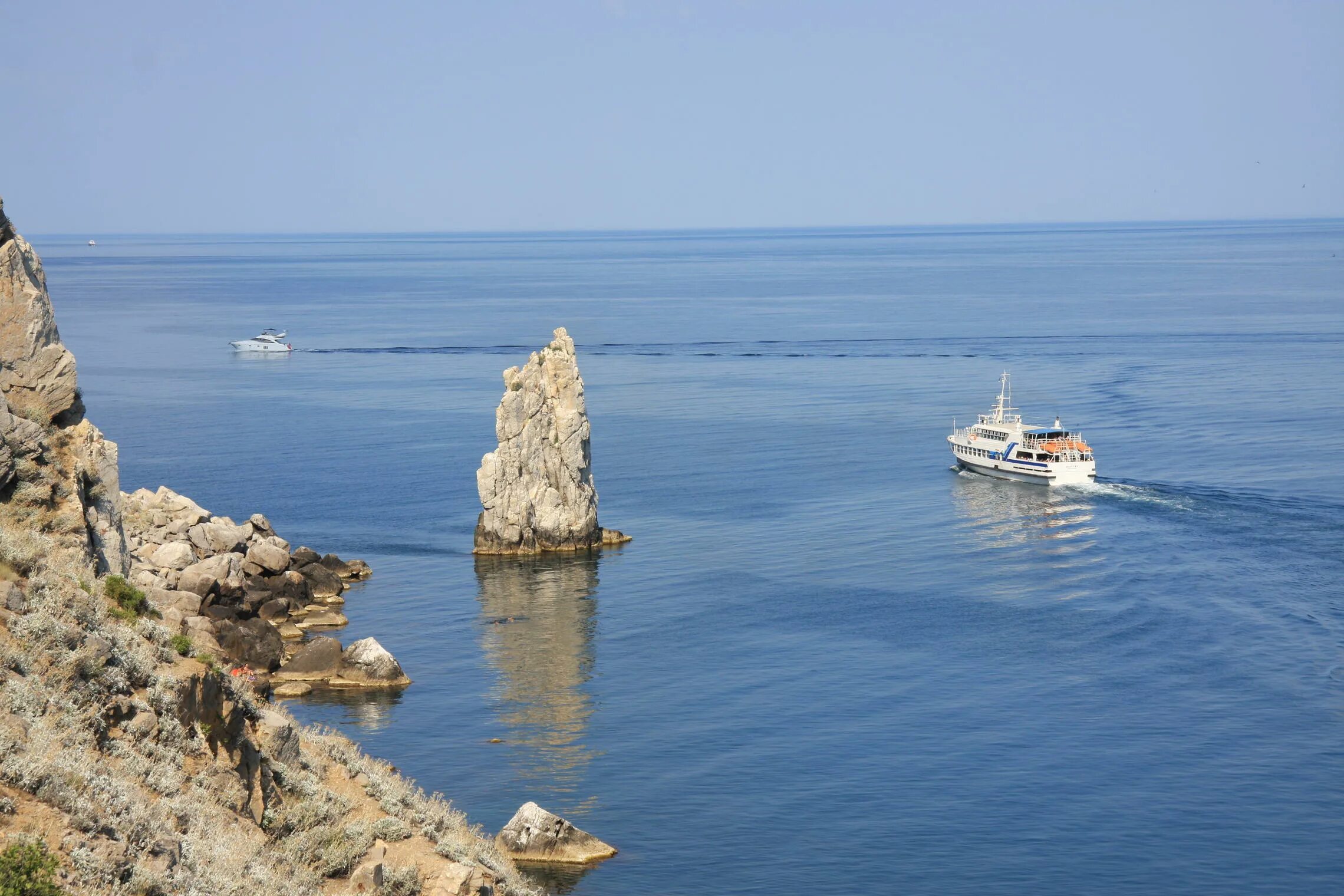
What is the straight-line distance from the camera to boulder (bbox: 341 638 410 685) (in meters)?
63.2

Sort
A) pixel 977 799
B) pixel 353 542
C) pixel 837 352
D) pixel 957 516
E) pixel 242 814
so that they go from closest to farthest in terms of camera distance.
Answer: pixel 242 814
pixel 977 799
pixel 353 542
pixel 957 516
pixel 837 352

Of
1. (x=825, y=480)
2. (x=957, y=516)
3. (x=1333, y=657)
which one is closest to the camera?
(x=1333, y=657)

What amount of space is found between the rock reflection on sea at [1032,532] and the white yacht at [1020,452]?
83 centimetres

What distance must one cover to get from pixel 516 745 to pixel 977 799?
58.8ft

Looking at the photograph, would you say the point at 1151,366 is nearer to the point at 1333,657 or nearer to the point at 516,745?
the point at 1333,657

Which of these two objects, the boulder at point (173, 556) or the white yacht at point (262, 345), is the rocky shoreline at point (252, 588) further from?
the white yacht at point (262, 345)

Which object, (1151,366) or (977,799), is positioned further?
(1151,366)

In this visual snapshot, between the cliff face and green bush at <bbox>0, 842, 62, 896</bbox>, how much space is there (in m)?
11.9

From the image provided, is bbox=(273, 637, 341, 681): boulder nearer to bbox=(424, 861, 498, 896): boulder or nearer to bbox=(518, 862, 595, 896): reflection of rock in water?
bbox=(518, 862, 595, 896): reflection of rock in water

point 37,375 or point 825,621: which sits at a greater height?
point 37,375

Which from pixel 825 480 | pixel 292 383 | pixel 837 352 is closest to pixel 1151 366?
pixel 837 352

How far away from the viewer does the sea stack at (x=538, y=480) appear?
3501 inches

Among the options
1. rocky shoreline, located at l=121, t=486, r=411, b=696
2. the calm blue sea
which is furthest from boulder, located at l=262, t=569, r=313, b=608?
the calm blue sea

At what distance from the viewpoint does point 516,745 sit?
56.3m
